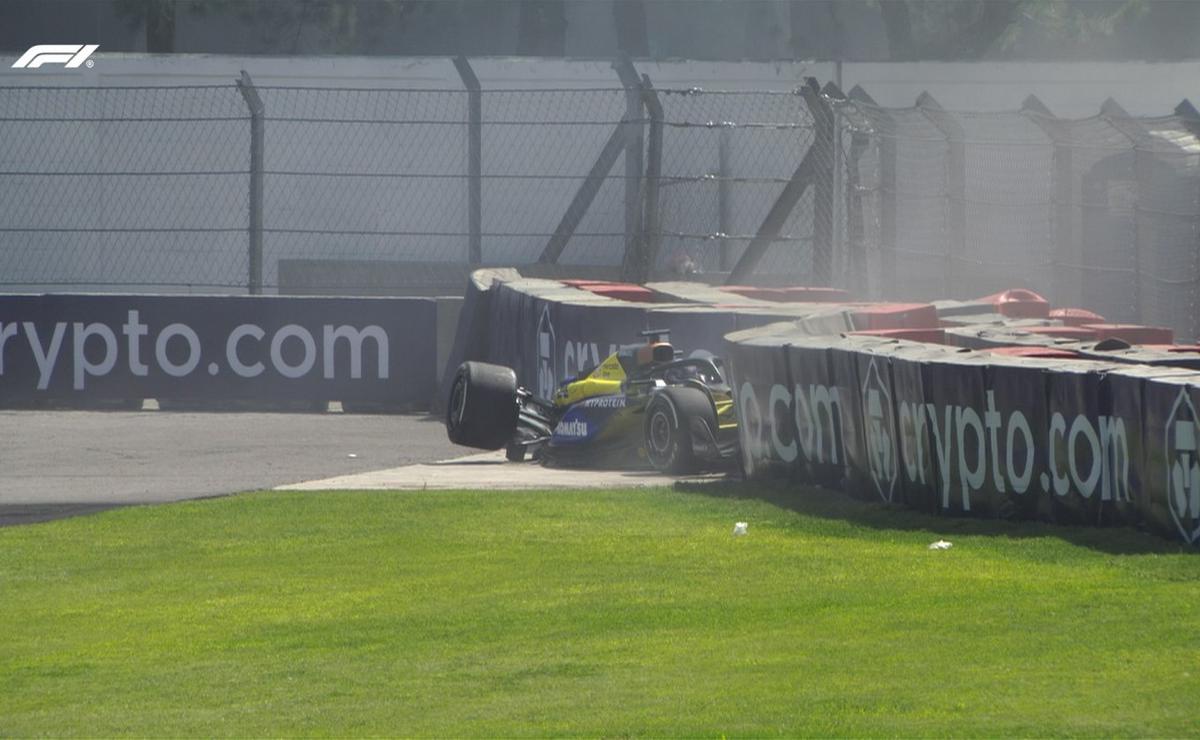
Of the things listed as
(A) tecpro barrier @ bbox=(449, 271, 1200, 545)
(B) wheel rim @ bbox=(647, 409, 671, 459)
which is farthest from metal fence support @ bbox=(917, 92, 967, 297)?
(B) wheel rim @ bbox=(647, 409, 671, 459)

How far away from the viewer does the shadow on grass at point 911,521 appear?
25.7 ft

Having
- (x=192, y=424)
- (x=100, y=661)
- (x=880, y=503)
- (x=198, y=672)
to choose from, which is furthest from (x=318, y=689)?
(x=192, y=424)

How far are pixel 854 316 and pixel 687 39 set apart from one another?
25.1 meters

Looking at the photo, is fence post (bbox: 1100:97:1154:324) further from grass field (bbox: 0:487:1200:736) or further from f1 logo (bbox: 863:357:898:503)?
grass field (bbox: 0:487:1200:736)

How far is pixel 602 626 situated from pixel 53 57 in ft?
74.6

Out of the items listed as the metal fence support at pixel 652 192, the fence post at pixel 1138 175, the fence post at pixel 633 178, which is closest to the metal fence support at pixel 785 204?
the metal fence support at pixel 652 192

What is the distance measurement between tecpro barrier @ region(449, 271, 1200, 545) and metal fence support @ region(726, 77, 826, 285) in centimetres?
640

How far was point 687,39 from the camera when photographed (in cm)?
3797

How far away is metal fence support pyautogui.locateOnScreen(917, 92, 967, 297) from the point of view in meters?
18.3

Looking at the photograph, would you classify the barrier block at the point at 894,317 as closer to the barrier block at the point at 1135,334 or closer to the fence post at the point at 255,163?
the barrier block at the point at 1135,334

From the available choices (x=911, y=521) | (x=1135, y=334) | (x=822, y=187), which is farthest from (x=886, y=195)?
(x=911, y=521)

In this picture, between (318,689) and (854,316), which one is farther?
(854,316)

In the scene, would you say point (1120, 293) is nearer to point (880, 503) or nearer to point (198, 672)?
point (880, 503)

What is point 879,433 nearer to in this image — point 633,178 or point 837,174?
point 837,174
